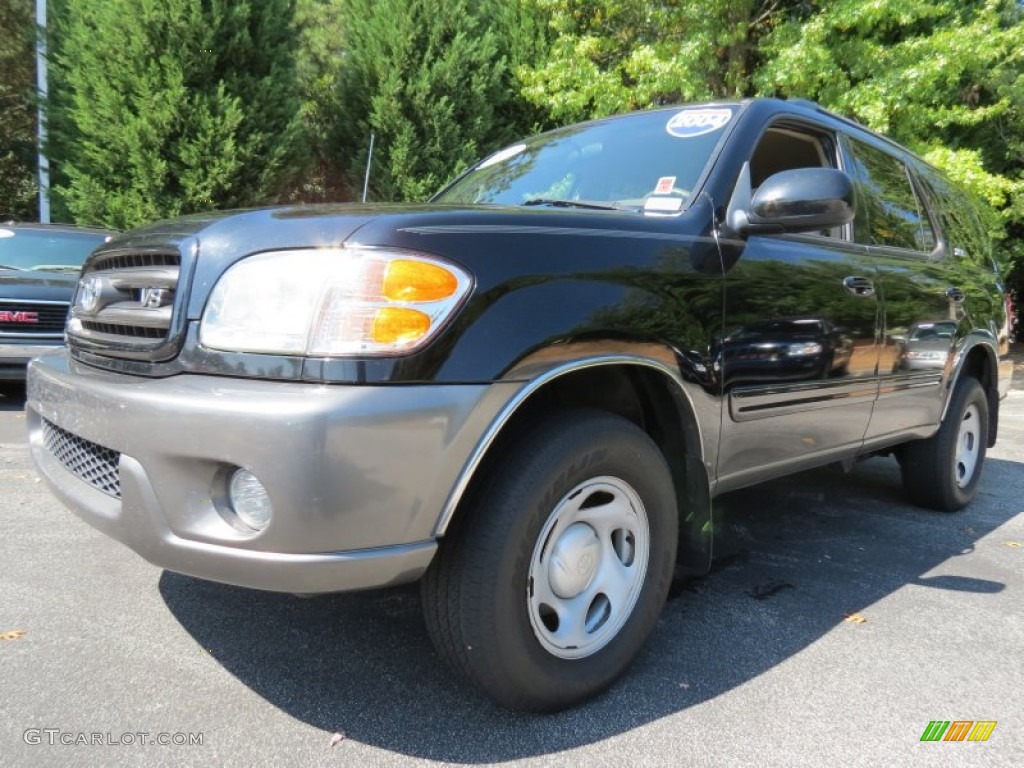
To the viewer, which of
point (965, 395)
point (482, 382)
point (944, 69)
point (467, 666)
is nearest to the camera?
point (482, 382)

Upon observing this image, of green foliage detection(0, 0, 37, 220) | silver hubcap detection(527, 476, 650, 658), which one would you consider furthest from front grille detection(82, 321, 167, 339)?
green foliage detection(0, 0, 37, 220)

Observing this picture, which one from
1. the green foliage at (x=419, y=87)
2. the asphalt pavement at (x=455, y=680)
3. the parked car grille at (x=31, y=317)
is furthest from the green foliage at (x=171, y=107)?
the asphalt pavement at (x=455, y=680)

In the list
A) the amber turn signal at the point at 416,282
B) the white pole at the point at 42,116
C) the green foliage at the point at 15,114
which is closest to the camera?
the amber turn signal at the point at 416,282

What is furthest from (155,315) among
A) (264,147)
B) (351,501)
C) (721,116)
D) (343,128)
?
(343,128)

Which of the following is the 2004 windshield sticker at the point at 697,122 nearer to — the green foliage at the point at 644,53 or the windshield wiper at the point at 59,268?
the windshield wiper at the point at 59,268

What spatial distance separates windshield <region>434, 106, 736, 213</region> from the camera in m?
2.58

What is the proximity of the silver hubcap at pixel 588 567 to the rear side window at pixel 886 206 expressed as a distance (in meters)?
1.82

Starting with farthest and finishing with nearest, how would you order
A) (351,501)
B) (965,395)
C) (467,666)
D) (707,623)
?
(965,395) < (707,623) < (467,666) < (351,501)

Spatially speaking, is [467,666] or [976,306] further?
[976,306]

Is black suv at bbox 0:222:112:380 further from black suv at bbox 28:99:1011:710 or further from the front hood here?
the front hood

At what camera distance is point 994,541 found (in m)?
3.77

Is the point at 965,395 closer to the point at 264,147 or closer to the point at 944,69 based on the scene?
the point at 944,69

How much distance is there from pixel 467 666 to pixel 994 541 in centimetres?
322

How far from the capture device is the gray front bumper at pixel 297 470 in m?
1.55
